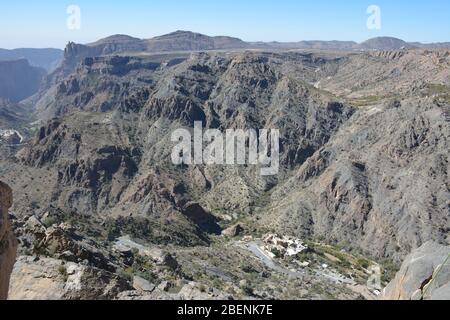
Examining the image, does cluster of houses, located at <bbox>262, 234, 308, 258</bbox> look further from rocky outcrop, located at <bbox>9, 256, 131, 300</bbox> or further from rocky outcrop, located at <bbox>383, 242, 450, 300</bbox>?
rocky outcrop, located at <bbox>9, 256, 131, 300</bbox>

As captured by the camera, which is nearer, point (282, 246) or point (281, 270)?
point (281, 270)

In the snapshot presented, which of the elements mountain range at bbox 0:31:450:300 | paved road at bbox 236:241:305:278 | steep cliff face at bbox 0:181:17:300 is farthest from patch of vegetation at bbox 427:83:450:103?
steep cliff face at bbox 0:181:17:300

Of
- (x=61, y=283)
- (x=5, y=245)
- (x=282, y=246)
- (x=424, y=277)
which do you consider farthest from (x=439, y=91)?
(x=5, y=245)

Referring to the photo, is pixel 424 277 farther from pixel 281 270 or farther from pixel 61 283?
pixel 281 270

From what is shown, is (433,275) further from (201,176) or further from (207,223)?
(201,176)

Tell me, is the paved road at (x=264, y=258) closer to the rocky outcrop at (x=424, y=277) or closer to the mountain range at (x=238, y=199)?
the mountain range at (x=238, y=199)

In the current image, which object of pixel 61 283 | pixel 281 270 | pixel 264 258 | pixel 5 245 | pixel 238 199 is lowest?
pixel 238 199
